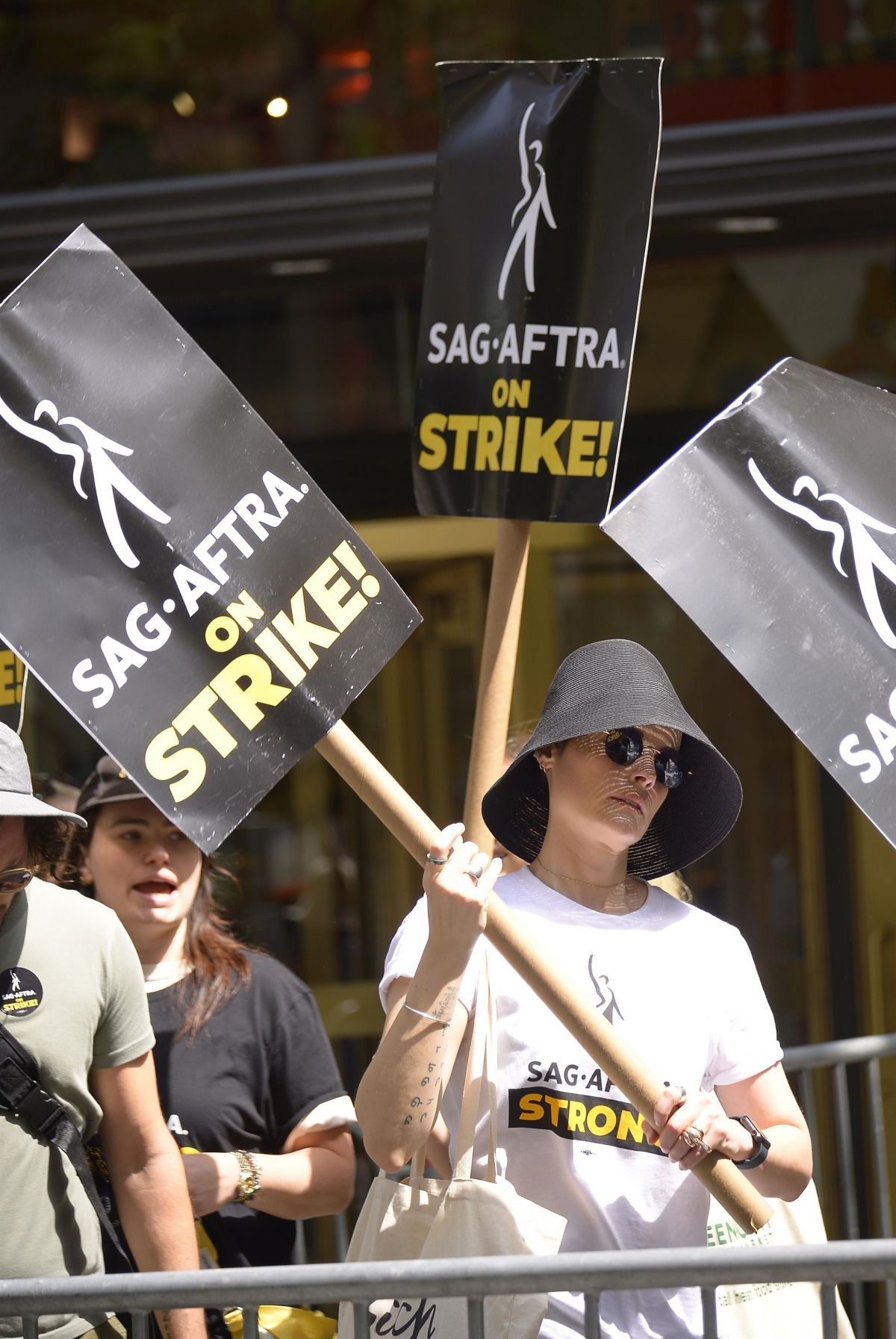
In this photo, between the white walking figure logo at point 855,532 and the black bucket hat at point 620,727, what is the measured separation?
0.35 meters

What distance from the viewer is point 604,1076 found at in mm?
2312

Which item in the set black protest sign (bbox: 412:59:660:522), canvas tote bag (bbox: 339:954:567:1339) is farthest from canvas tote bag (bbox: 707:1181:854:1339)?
black protest sign (bbox: 412:59:660:522)

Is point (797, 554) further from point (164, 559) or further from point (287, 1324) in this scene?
point (287, 1324)

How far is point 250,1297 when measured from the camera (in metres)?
1.91

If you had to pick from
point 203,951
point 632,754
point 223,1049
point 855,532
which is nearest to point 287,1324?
point 223,1049

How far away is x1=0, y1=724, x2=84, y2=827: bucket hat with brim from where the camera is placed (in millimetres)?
2383

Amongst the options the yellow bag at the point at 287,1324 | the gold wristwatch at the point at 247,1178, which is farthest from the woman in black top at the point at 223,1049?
the yellow bag at the point at 287,1324

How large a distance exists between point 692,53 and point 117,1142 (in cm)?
402

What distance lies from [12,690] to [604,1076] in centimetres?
130

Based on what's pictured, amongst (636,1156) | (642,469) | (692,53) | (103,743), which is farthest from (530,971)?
(692,53)

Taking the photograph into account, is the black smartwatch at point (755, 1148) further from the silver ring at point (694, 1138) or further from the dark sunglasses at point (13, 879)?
the dark sunglasses at point (13, 879)

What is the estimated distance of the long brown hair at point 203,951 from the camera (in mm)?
3006

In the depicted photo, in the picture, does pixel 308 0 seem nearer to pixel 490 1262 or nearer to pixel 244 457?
pixel 244 457

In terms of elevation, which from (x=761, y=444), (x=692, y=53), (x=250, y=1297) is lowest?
(x=250, y=1297)
